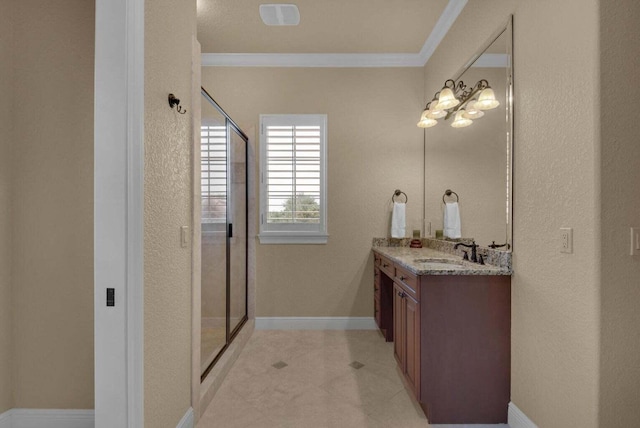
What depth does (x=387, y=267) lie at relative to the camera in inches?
115

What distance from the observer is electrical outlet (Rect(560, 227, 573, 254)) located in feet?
4.87

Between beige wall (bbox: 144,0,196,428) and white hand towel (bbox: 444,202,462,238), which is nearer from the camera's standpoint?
beige wall (bbox: 144,0,196,428)

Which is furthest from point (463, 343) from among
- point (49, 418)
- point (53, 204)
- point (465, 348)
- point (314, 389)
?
point (53, 204)

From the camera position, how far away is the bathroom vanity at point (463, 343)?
6.30 ft

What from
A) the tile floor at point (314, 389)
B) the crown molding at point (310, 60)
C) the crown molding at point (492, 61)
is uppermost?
the crown molding at point (310, 60)

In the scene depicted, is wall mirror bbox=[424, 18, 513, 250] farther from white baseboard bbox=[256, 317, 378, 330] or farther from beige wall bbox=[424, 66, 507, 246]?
white baseboard bbox=[256, 317, 378, 330]

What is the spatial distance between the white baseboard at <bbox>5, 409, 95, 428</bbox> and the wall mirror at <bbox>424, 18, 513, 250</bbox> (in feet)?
8.48

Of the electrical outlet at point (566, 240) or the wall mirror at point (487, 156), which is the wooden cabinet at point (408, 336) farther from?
the electrical outlet at point (566, 240)

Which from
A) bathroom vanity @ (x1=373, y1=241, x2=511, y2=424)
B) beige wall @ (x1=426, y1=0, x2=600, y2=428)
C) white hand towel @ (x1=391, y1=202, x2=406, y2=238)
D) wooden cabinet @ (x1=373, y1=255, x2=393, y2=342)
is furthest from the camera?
white hand towel @ (x1=391, y1=202, x2=406, y2=238)

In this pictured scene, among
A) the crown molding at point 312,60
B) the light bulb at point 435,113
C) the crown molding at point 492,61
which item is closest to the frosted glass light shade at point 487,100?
the crown molding at point 492,61

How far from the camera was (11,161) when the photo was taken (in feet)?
5.74

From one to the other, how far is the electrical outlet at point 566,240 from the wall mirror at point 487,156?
43 centimetres
